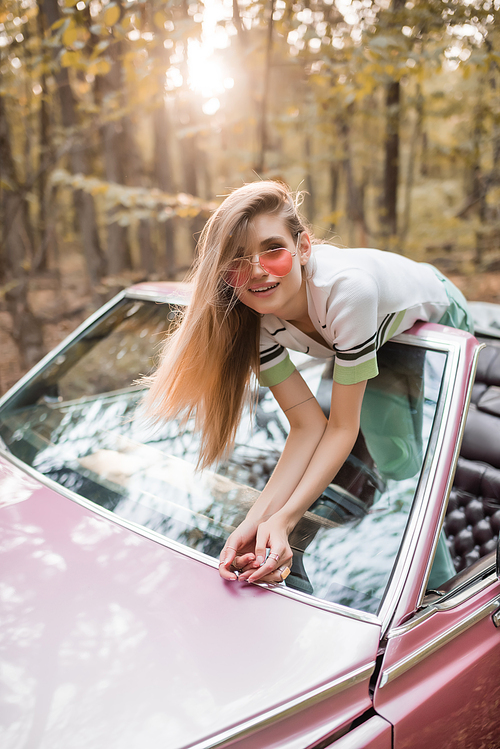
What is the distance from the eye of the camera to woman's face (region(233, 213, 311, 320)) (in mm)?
1451

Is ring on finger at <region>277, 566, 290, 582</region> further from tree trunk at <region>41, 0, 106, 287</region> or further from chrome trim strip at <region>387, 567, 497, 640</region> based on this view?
tree trunk at <region>41, 0, 106, 287</region>

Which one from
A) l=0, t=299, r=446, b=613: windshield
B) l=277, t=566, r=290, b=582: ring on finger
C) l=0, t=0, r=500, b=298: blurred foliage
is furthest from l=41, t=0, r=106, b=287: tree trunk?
l=277, t=566, r=290, b=582: ring on finger

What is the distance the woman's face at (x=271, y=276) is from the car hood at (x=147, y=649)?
710 mm

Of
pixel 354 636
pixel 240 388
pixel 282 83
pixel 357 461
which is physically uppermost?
pixel 282 83

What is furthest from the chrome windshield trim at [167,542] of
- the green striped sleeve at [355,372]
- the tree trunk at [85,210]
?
the tree trunk at [85,210]

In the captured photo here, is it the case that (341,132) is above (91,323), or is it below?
above

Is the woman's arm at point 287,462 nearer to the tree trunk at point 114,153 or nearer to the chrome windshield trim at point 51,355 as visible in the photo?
the chrome windshield trim at point 51,355

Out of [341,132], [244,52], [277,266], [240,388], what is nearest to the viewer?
[277,266]

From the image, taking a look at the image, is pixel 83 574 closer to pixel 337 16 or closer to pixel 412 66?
pixel 412 66

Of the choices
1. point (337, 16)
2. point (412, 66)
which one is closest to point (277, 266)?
point (412, 66)

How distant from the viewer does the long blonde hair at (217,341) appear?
146cm

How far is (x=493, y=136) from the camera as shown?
763 cm

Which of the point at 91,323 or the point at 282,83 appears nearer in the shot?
the point at 91,323

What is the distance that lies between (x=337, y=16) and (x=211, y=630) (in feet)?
22.2
